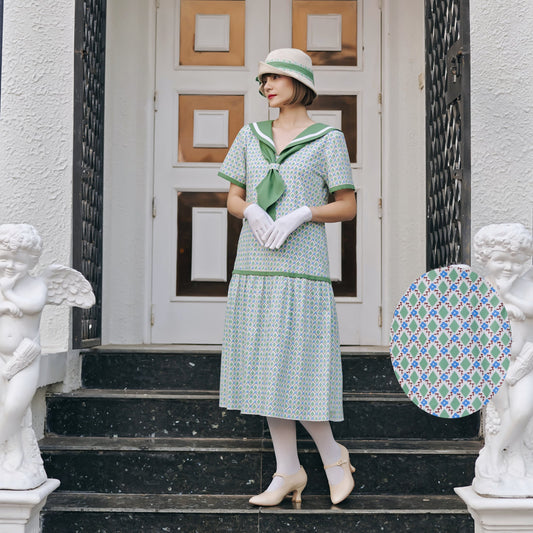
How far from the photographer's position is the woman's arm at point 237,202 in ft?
9.73

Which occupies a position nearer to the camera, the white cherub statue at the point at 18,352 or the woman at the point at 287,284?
the white cherub statue at the point at 18,352

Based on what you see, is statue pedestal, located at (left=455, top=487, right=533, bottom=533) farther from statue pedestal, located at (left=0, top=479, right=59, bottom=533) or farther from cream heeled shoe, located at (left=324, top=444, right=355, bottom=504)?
statue pedestal, located at (left=0, top=479, right=59, bottom=533)

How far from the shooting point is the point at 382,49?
4488 mm

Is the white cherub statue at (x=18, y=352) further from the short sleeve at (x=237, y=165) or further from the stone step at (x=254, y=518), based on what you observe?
the short sleeve at (x=237, y=165)

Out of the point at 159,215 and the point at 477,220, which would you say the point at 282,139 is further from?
the point at 159,215

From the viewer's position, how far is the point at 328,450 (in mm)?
2984

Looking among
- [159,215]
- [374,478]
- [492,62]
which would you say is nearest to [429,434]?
[374,478]

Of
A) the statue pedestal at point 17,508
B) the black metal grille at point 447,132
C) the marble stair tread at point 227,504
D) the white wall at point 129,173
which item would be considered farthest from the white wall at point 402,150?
the statue pedestal at point 17,508

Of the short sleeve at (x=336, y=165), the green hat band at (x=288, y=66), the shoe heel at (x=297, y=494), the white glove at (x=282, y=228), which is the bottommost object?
the shoe heel at (x=297, y=494)

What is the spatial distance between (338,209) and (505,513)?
1142 mm

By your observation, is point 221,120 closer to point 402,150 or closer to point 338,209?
point 402,150

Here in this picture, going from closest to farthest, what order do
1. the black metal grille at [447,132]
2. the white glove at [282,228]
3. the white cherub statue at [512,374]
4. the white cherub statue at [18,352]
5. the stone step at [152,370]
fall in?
the white cherub statue at [512,374], the white cherub statue at [18,352], the white glove at [282,228], the black metal grille at [447,132], the stone step at [152,370]

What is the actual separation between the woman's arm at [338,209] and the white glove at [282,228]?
0.23 ft

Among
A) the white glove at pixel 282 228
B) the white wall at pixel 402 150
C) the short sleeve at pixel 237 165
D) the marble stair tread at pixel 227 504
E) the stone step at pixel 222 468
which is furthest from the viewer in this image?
the white wall at pixel 402 150
